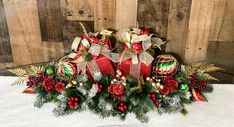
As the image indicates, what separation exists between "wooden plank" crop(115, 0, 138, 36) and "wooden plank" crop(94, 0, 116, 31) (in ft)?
0.05

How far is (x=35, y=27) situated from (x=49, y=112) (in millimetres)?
A: 330

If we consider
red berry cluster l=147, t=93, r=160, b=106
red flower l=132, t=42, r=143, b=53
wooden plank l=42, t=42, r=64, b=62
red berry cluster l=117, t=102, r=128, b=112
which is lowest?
red berry cluster l=117, t=102, r=128, b=112

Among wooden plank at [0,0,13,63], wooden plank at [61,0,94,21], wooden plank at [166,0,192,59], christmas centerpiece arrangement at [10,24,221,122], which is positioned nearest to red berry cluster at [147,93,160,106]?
christmas centerpiece arrangement at [10,24,221,122]

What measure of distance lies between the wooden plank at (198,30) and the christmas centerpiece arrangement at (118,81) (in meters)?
0.12

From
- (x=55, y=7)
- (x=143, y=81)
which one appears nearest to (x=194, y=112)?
(x=143, y=81)

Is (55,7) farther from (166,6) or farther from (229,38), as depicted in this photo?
(229,38)

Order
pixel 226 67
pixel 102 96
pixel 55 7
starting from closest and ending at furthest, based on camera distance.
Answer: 1. pixel 102 96
2. pixel 55 7
3. pixel 226 67

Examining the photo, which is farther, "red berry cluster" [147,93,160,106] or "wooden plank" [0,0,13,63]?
"wooden plank" [0,0,13,63]

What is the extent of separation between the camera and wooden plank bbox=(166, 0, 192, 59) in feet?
3.06

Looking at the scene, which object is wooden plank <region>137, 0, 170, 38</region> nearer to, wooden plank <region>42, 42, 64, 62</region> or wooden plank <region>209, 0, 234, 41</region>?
wooden plank <region>209, 0, 234, 41</region>

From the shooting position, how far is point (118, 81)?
0.86m

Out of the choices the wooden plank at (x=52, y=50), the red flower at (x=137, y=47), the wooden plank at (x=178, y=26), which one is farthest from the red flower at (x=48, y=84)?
the wooden plank at (x=178, y=26)

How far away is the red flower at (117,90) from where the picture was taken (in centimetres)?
82

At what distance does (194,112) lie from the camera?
0.87m
